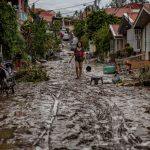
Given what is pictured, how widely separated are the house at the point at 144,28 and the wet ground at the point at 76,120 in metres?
17.3

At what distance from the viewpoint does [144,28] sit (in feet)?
126

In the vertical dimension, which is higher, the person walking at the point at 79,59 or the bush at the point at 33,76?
the person walking at the point at 79,59

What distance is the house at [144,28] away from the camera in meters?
34.7

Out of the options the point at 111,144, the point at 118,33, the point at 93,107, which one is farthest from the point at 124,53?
the point at 111,144

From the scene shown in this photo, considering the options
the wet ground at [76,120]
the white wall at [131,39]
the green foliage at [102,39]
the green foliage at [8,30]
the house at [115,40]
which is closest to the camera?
the wet ground at [76,120]

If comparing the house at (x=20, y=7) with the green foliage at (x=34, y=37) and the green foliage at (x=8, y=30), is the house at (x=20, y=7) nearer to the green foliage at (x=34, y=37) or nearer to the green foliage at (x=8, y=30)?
the green foliage at (x=34, y=37)

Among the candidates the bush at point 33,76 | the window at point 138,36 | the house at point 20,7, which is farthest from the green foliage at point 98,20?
the bush at point 33,76

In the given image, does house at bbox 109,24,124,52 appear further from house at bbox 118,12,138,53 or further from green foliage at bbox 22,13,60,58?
green foliage at bbox 22,13,60,58

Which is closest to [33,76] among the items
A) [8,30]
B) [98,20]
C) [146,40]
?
[8,30]

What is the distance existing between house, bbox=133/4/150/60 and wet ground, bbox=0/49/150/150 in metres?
17.3

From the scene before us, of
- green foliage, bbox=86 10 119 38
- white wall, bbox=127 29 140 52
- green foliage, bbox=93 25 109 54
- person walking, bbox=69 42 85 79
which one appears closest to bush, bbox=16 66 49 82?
person walking, bbox=69 42 85 79

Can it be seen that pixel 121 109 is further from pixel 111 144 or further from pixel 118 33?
pixel 118 33

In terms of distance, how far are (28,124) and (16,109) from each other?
106 inches

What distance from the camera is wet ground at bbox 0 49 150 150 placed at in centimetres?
868
